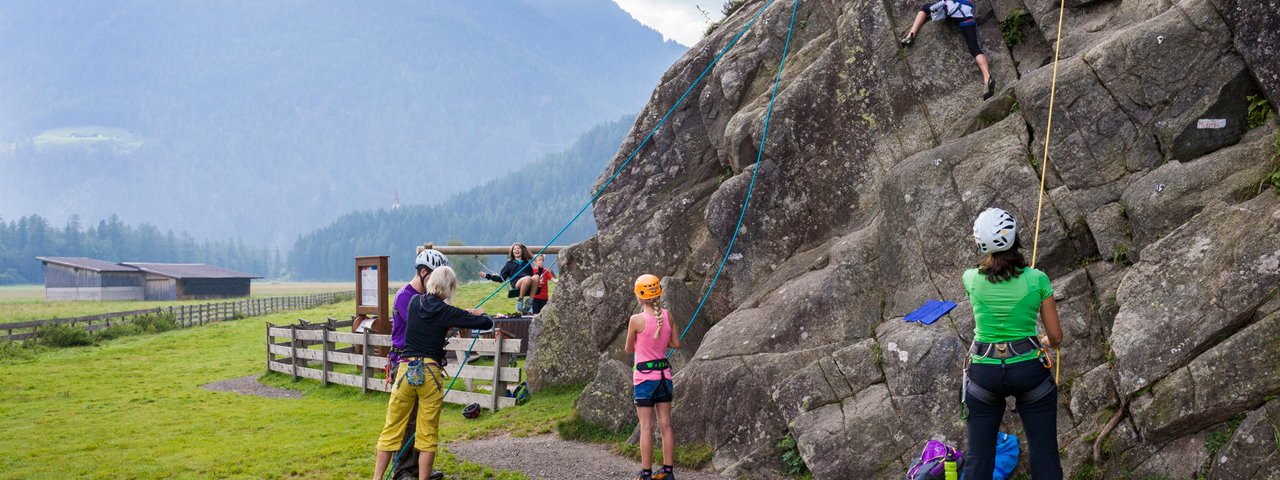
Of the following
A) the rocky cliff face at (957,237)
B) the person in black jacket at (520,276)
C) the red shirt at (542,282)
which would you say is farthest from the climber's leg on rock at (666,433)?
the red shirt at (542,282)

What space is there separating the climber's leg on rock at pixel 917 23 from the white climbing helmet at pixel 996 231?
7.09m

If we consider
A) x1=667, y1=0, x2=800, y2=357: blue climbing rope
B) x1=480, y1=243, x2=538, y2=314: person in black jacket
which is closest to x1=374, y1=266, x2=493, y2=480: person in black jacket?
x1=667, y1=0, x2=800, y2=357: blue climbing rope

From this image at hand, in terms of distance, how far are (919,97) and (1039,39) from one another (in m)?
1.85

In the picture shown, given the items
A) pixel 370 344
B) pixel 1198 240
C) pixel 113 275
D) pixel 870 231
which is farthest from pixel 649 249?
pixel 113 275

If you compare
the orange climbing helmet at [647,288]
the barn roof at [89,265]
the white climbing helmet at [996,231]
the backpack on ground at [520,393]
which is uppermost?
the barn roof at [89,265]

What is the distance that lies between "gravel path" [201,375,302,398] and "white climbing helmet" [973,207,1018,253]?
18594 mm

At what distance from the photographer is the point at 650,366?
9.93 meters

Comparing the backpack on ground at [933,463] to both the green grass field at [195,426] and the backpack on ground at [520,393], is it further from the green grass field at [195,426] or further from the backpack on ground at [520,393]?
the backpack on ground at [520,393]

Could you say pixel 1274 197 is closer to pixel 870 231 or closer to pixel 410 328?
pixel 870 231

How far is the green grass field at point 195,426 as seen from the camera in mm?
12805

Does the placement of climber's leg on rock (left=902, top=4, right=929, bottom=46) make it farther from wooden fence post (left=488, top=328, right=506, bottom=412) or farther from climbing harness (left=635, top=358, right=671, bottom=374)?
wooden fence post (left=488, top=328, right=506, bottom=412)

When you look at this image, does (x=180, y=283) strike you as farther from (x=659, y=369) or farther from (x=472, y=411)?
(x=659, y=369)

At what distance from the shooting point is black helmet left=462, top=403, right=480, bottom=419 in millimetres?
16266

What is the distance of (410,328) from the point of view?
998 centimetres
